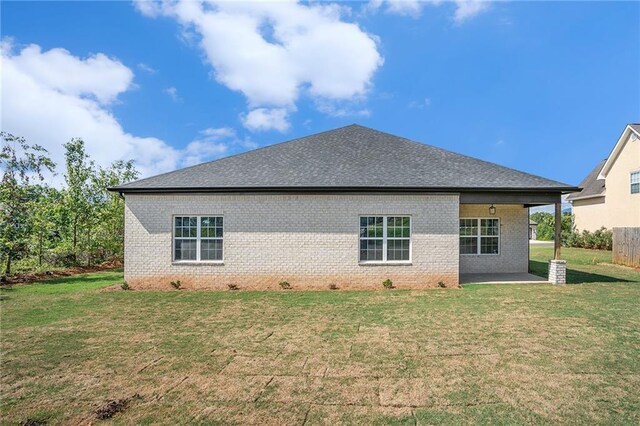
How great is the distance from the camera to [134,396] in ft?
15.4

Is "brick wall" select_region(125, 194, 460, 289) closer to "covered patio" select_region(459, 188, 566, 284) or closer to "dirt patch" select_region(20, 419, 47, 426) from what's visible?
"covered patio" select_region(459, 188, 566, 284)

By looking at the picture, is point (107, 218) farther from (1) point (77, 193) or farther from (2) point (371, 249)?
(2) point (371, 249)

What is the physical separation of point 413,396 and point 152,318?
6.82 metres

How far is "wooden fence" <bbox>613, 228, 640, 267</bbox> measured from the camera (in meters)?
18.1

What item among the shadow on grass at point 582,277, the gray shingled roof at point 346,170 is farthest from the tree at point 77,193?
the shadow on grass at point 582,277

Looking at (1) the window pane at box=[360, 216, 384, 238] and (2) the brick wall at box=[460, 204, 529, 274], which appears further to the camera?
(2) the brick wall at box=[460, 204, 529, 274]

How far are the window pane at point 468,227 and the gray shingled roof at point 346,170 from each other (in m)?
2.67

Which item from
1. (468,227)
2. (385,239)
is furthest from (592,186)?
(385,239)

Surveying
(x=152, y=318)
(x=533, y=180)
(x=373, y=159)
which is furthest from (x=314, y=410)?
(x=533, y=180)

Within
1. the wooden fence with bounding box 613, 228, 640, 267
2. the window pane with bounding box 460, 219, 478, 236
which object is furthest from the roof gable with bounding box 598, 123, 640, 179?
the window pane with bounding box 460, 219, 478, 236

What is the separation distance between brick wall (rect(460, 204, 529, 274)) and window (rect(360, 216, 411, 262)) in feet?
15.3

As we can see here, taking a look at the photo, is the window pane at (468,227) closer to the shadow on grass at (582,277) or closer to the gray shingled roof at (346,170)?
the gray shingled roof at (346,170)

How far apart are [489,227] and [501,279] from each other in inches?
113

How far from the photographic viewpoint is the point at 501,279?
13.9m
